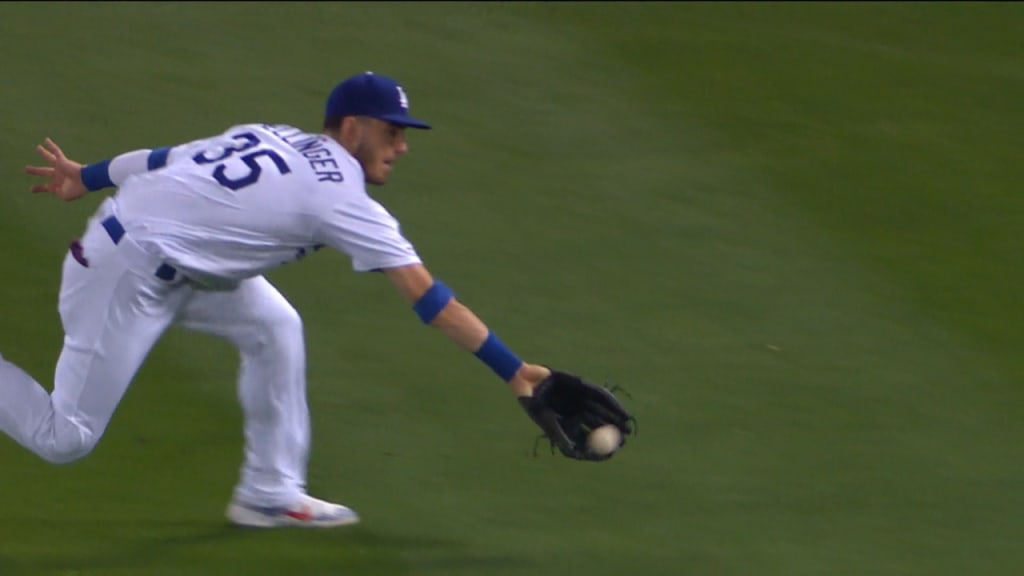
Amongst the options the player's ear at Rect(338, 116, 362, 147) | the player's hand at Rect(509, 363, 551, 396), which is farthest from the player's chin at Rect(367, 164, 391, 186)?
the player's hand at Rect(509, 363, 551, 396)

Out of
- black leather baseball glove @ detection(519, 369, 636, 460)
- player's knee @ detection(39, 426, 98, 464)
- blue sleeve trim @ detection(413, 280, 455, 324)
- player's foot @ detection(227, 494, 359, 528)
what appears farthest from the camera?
player's foot @ detection(227, 494, 359, 528)

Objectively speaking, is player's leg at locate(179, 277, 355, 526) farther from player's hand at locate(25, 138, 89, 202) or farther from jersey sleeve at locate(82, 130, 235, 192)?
player's hand at locate(25, 138, 89, 202)

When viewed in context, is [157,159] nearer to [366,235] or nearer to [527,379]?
[366,235]

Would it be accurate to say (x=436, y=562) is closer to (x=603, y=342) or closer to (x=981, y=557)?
(x=981, y=557)

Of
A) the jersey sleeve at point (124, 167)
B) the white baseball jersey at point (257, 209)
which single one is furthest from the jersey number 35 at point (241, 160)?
the jersey sleeve at point (124, 167)

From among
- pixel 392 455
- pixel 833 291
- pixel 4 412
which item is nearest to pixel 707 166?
pixel 833 291

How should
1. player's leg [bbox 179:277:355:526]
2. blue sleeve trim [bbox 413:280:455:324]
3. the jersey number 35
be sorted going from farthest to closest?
player's leg [bbox 179:277:355:526] < the jersey number 35 < blue sleeve trim [bbox 413:280:455:324]

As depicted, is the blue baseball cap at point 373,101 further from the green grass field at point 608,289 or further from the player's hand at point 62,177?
the green grass field at point 608,289
